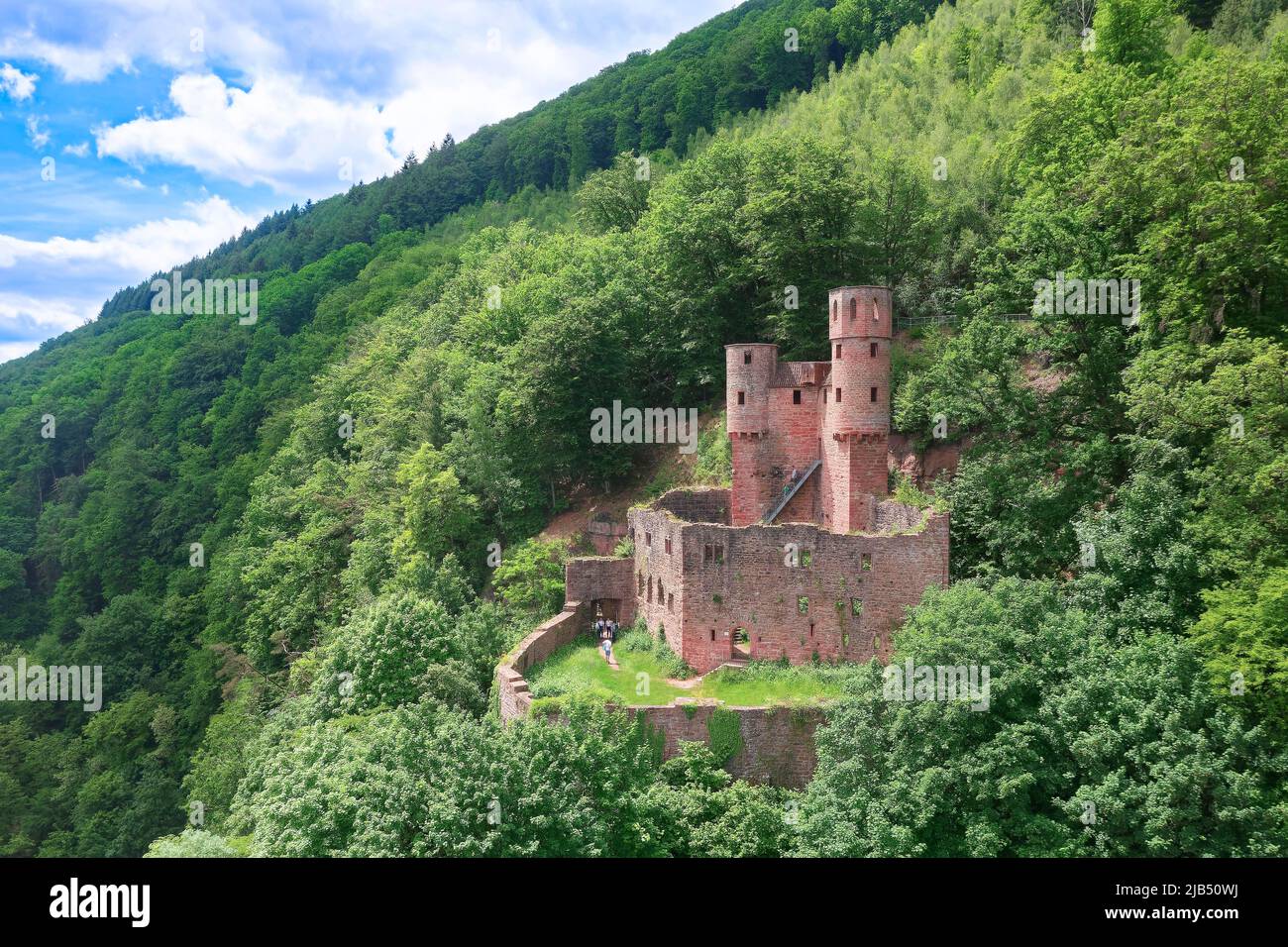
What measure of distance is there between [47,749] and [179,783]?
1151cm

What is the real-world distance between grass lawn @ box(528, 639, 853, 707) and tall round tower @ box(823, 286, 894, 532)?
636cm

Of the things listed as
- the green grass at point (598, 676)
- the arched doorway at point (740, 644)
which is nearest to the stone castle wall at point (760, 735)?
the green grass at point (598, 676)

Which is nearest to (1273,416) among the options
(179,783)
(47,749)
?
(179,783)

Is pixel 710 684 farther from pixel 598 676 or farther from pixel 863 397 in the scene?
pixel 863 397

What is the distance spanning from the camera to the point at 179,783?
60.6 meters

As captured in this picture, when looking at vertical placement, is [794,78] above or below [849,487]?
above

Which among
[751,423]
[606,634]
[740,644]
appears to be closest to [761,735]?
[740,644]

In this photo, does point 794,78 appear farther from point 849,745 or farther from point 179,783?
point 849,745

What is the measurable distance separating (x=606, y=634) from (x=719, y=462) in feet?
32.9

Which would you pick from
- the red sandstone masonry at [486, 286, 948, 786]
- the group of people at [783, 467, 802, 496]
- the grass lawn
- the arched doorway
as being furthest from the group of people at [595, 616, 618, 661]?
the group of people at [783, 467, 802, 496]

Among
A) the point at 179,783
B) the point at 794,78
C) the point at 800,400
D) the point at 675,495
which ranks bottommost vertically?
the point at 179,783

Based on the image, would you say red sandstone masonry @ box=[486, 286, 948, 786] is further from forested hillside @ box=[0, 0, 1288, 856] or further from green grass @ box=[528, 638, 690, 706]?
forested hillside @ box=[0, 0, 1288, 856]

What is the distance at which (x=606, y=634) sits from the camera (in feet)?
115

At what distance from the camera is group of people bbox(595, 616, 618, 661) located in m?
33.9
